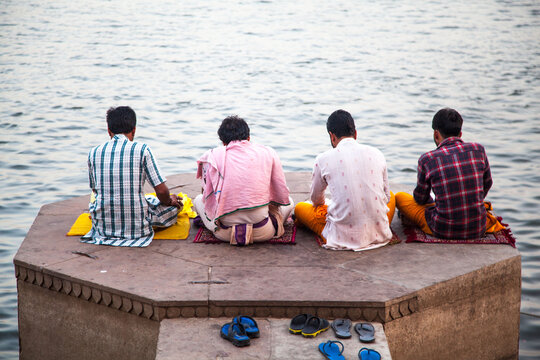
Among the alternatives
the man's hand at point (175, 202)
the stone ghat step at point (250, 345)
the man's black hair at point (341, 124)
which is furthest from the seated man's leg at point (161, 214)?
the man's black hair at point (341, 124)

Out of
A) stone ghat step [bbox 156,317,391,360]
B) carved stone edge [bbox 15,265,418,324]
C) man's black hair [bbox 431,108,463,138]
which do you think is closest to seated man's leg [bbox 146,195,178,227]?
carved stone edge [bbox 15,265,418,324]

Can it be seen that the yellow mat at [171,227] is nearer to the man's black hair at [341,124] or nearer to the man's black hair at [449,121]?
the man's black hair at [341,124]

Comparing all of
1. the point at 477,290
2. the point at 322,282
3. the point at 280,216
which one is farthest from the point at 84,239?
the point at 477,290

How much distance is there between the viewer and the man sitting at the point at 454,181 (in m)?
5.13

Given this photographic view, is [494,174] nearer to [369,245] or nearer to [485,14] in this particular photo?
[369,245]

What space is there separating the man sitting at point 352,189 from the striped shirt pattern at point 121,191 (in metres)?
1.30

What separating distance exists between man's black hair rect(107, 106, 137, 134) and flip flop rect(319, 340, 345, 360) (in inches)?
90.4

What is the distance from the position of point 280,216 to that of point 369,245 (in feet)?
2.45

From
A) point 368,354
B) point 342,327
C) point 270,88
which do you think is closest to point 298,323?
point 342,327

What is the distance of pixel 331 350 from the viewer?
3855 millimetres

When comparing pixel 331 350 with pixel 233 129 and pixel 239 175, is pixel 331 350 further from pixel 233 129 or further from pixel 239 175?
pixel 233 129

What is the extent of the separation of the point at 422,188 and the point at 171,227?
2.06 meters

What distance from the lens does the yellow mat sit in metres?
5.48

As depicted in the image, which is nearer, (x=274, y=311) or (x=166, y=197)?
(x=274, y=311)
